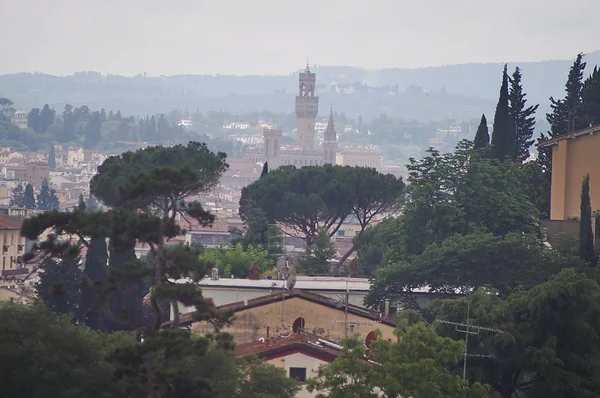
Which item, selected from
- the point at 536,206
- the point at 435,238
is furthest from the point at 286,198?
the point at 435,238

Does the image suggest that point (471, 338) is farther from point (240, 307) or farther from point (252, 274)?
point (252, 274)

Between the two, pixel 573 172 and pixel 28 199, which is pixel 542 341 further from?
pixel 28 199

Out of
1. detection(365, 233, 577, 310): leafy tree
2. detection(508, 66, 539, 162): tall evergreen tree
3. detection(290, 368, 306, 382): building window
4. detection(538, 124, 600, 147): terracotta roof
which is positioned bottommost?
detection(290, 368, 306, 382): building window

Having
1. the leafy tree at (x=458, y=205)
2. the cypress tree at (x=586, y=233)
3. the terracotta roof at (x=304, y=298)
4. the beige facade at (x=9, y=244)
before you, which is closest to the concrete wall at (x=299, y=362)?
the terracotta roof at (x=304, y=298)

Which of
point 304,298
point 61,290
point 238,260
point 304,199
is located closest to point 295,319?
point 304,298

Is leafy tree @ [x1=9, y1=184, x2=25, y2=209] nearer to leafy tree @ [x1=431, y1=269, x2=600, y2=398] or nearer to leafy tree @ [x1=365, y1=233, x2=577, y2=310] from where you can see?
leafy tree @ [x1=365, y1=233, x2=577, y2=310]

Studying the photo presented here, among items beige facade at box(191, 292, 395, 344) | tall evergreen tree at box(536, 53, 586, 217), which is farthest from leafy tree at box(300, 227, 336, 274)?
beige facade at box(191, 292, 395, 344)
